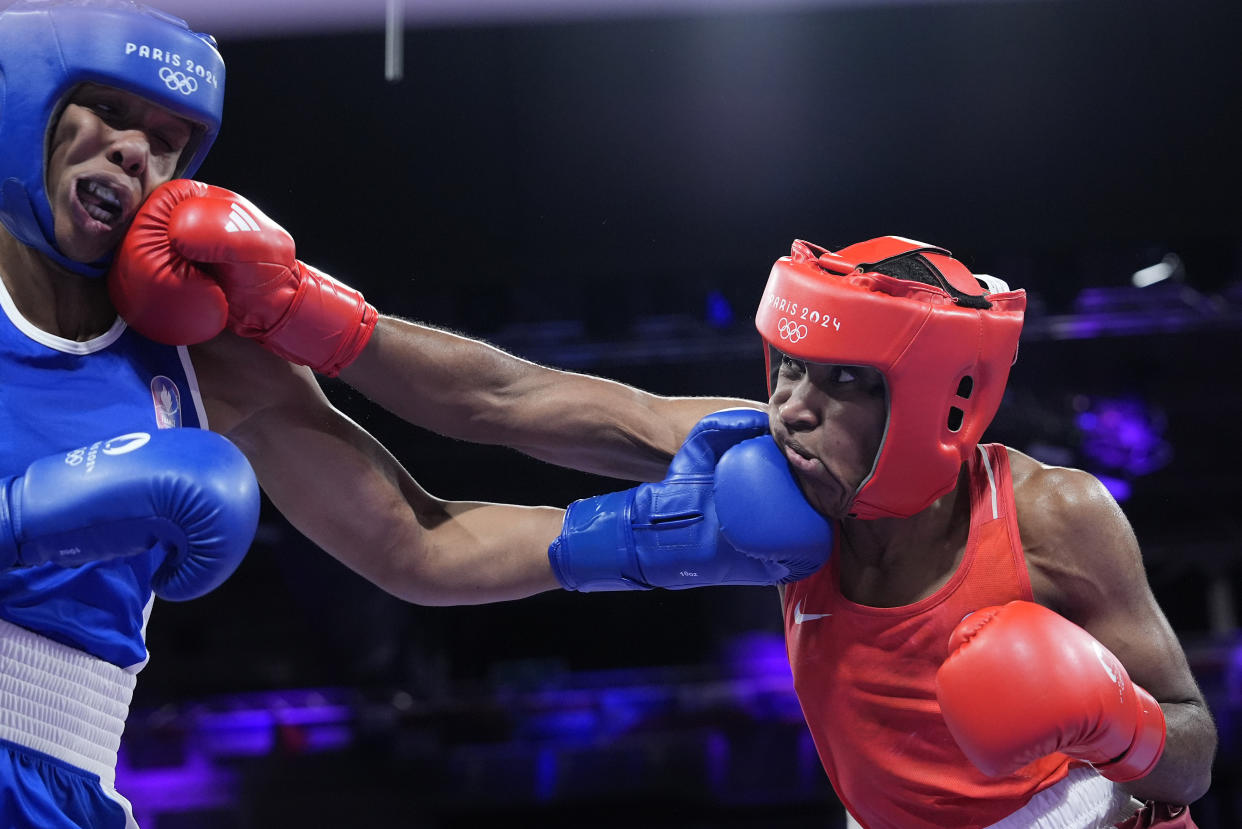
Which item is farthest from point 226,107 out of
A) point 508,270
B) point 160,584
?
point 160,584

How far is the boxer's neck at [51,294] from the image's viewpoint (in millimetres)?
1959

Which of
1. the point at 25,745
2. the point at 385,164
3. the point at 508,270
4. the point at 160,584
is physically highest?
the point at 160,584

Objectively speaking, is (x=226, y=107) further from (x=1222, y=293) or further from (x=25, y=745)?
(x=1222, y=293)

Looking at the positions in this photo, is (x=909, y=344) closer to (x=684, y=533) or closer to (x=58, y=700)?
(x=684, y=533)

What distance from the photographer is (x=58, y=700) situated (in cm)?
179

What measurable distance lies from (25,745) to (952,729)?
146 centimetres

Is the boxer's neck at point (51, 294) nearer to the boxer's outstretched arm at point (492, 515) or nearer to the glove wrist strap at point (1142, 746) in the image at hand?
the boxer's outstretched arm at point (492, 515)

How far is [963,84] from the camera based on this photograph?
5109mm

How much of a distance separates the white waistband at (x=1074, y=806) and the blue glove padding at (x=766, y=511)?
61cm

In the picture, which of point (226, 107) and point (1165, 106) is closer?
point (226, 107)

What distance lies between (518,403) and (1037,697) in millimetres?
1154

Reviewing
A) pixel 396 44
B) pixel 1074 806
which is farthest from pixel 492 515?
pixel 396 44

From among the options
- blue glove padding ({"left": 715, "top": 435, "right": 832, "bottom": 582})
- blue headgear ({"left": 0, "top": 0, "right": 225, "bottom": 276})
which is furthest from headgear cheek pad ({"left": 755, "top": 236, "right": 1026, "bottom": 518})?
blue headgear ({"left": 0, "top": 0, "right": 225, "bottom": 276})

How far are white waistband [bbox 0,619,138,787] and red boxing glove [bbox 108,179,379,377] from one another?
1.86 feet
